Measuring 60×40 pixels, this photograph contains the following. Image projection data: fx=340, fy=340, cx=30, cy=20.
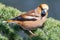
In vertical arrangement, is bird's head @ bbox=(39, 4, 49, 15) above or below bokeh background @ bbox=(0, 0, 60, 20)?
above

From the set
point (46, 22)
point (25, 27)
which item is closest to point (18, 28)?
point (25, 27)

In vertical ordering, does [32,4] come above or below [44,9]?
below

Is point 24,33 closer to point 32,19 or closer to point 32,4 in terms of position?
point 32,19

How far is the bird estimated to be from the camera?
308 cm

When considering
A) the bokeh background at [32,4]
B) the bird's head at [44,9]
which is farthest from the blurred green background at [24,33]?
the bokeh background at [32,4]

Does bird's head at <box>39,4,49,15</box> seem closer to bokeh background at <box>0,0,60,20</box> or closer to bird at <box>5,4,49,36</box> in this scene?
bird at <box>5,4,49,36</box>

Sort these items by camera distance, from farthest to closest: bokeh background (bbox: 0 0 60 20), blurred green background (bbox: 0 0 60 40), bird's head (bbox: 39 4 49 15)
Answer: bokeh background (bbox: 0 0 60 20) → bird's head (bbox: 39 4 49 15) → blurred green background (bbox: 0 0 60 40)

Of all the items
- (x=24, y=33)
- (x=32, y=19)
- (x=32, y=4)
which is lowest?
(x=32, y=4)

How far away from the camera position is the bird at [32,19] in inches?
121

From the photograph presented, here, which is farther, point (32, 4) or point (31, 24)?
point (32, 4)

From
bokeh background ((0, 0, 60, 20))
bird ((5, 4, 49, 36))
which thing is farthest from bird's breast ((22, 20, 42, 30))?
bokeh background ((0, 0, 60, 20))

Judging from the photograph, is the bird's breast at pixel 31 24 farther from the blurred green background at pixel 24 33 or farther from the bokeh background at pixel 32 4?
the bokeh background at pixel 32 4

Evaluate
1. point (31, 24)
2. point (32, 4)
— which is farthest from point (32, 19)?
point (32, 4)

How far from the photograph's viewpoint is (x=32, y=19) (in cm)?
307
